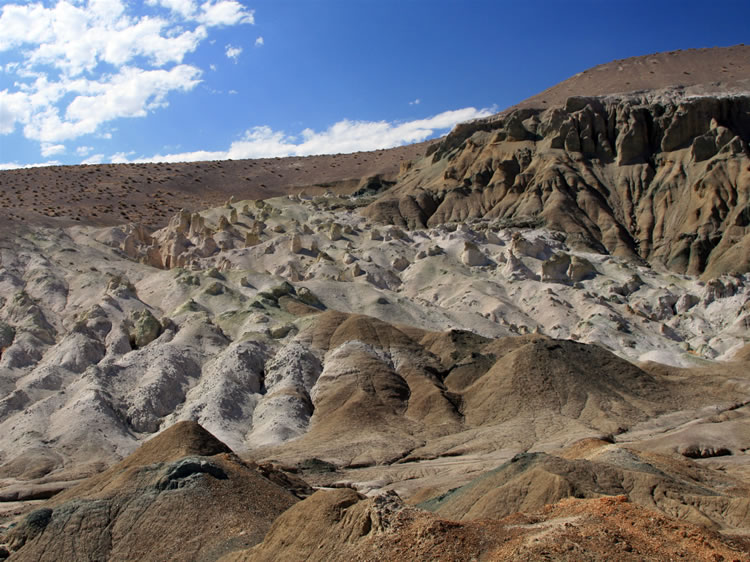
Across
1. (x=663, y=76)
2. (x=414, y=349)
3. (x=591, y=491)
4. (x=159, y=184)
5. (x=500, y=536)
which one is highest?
(x=663, y=76)

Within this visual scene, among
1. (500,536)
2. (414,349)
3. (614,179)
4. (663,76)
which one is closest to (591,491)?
(500,536)

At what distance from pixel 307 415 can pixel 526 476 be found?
20164 mm

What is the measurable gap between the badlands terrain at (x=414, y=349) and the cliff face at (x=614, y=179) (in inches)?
10.2

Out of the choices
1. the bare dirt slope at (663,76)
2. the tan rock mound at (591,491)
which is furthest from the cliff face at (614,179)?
the tan rock mound at (591,491)

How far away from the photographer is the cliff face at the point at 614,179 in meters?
62.4

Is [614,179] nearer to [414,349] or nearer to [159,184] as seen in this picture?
[414,349]

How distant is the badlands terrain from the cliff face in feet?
0.85

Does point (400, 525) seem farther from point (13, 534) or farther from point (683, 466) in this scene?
point (683, 466)

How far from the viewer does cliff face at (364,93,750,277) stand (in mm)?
62438

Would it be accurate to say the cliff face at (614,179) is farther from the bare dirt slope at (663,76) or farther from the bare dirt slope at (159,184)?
the bare dirt slope at (159,184)

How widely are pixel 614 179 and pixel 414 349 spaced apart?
35.0 meters

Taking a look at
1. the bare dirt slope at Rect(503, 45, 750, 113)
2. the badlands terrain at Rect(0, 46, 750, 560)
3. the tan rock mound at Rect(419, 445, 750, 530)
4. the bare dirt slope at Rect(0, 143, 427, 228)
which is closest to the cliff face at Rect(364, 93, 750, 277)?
the badlands terrain at Rect(0, 46, 750, 560)

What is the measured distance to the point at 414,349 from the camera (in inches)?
1724

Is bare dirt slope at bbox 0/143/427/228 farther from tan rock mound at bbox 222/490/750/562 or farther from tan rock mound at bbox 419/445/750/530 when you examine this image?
tan rock mound at bbox 222/490/750/562
